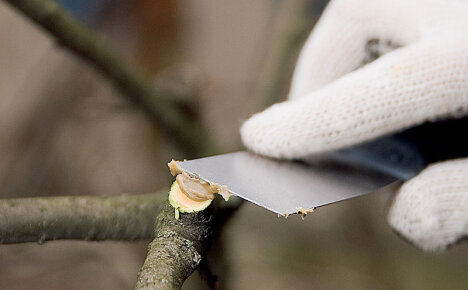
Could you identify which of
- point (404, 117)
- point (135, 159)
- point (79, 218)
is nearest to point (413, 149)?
point (404, 117)

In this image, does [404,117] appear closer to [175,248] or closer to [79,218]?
[175,248]

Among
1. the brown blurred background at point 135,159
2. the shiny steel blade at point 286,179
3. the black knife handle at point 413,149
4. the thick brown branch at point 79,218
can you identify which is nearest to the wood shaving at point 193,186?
the shiny steel blade at point 286,179

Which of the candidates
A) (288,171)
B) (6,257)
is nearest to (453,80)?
(288,171)

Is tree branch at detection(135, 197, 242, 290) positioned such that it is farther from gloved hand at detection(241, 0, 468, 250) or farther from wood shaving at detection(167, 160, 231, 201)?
gloved hand at detection(241, 0, 468, 250)

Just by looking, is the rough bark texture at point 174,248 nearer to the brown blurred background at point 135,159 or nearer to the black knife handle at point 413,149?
the black knife handle at point 413,149

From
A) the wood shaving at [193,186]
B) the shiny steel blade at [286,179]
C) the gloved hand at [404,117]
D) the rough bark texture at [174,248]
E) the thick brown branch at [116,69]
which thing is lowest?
the rough bark texture at [174,248]

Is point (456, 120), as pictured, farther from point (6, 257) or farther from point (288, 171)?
point (6, 257)
